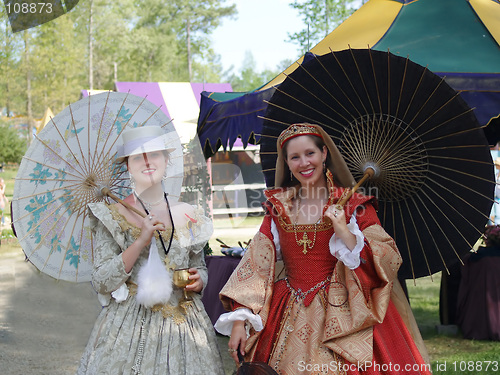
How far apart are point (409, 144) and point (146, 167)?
1.19m

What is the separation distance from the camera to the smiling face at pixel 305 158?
2537mm

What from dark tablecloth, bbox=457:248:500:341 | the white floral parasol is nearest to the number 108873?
the white floral parasol

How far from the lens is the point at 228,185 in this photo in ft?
15.7

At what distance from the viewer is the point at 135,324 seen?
257 cm

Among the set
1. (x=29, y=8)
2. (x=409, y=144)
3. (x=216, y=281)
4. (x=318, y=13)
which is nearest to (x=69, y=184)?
(x=409, y=144)

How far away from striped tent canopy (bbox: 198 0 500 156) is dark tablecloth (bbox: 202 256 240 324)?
49.9 inches

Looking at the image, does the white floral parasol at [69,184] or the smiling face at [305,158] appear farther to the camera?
the white floral parasol at [69,184]

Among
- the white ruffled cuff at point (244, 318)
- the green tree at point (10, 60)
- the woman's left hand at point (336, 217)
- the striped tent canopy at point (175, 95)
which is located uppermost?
the green tree at point (10, 60)

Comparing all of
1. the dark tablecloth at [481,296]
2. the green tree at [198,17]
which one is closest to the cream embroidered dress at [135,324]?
the dark tablecloth at [481,296]

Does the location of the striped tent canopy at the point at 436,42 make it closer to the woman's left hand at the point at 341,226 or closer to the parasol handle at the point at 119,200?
the woman's left hand at the point at 341,226

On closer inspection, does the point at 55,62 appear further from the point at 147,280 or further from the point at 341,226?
the point at 341,226

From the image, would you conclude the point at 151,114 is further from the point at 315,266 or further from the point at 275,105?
the point at 315,266

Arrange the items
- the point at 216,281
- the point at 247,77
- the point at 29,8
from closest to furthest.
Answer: the point at 29,8 → the point at 216,281 → the point at 247,77

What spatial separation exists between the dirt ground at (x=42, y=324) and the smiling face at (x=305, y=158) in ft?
8.79
